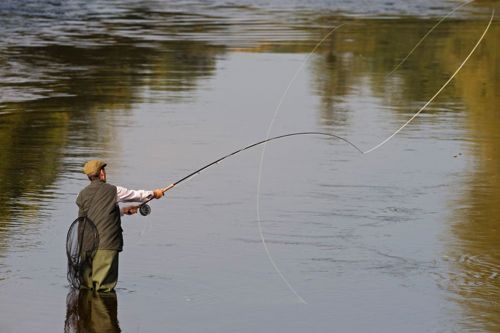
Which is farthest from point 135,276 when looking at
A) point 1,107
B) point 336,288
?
point 1,107

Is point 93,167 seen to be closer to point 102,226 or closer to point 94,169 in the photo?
point 94,169

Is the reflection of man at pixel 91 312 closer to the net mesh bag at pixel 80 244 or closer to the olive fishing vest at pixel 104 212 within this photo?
the net mesh bag at pixel 80 244

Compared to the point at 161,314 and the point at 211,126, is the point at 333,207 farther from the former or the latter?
the point at 211,126

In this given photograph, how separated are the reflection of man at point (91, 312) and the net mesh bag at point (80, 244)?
21 cm

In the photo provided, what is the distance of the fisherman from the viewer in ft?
37.2

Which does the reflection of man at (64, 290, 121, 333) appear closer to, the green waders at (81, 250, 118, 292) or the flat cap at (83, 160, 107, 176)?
the green waders at (81, 250, 118, 292)

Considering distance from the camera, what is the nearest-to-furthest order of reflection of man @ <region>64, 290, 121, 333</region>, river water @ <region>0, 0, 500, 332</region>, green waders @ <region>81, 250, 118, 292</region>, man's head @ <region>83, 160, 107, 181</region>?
reflection of man @ <region>64, 290, 121, 333</region>
river water @ <region>0, 0, 500, 332</region>
green waders @ <region>81, 250, 118, 292</region>
man's head @ <region>83, 160, 107, 181</region>

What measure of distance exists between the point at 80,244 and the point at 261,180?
563 centimetres

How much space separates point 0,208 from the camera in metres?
14.9

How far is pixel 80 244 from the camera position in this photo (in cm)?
1131

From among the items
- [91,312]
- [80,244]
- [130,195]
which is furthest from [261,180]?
[91,312]

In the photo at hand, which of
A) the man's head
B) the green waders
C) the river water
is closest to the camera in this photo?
the river water

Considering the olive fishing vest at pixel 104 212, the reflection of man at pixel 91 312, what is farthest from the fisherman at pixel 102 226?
the reflection of man at pixel 91 312

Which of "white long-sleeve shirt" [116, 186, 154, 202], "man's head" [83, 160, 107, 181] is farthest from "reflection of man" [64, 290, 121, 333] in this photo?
"man's head" [83, 160, 107, 181]
